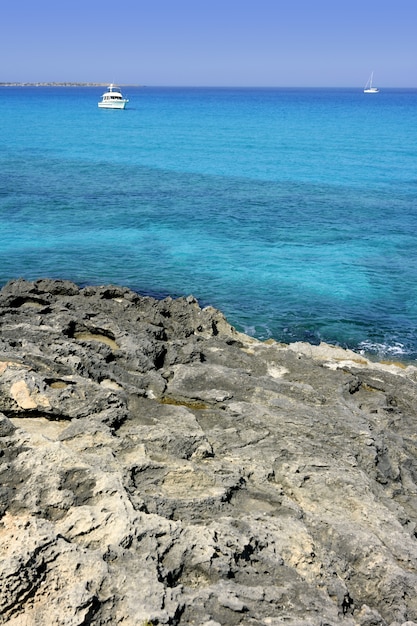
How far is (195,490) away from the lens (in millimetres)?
8984

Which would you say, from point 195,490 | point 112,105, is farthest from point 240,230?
point 112,105

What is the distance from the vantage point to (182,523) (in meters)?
7.84

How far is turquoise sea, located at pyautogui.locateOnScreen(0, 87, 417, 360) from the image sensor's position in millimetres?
27078

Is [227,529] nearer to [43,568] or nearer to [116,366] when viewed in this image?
[43,568]

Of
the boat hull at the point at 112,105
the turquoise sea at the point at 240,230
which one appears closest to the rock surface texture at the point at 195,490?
the turquoise sea at the point at 240,230

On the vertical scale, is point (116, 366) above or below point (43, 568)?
below

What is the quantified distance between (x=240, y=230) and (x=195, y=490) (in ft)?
106

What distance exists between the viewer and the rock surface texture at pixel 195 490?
6.63 meters

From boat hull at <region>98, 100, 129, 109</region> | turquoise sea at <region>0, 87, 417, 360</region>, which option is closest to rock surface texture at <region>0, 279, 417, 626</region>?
turquoise sea at <region>0, 87, 417, 360</region>

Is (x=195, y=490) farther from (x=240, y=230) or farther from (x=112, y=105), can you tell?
(x=112, y=105)

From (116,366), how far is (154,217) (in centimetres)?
3013

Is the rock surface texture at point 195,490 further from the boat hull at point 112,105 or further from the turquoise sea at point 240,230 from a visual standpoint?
the boat hull at point 112,105

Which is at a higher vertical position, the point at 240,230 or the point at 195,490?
the point at 195,490

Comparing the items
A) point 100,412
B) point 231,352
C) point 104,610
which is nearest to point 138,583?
point 104,610
